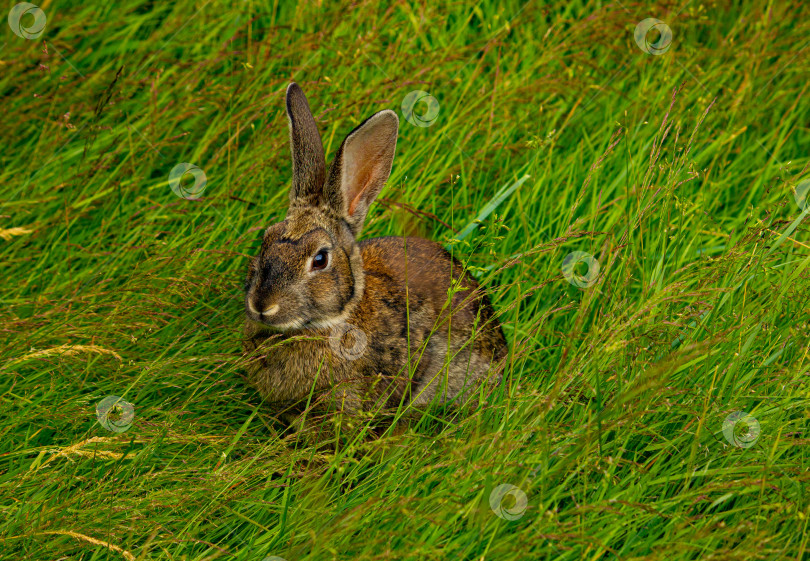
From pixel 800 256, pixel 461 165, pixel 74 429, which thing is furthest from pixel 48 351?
pixel 800 256

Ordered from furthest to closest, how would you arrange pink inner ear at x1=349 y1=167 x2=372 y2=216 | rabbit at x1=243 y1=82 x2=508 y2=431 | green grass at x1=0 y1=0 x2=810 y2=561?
pink inner ear at x1=349 y1=167 x2=372 y2=216, rabbit at x1=243 y1=82 x2=508 y2=431, green grass at x1=0 y1=0 x2=810 y2=561

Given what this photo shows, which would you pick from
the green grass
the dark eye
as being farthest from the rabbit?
the green grass

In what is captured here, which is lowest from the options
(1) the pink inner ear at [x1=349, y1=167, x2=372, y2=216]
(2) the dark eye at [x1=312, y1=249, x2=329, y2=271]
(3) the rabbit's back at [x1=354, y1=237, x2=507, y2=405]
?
(3) the rabbit's back at [x1=354, y1=237, x2=507, y2=405]

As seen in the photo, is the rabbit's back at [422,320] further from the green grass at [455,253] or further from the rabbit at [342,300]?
the green grass at [455,253]

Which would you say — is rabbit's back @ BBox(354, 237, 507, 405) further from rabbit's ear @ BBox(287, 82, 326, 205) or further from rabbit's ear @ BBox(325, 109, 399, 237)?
rabbit's ear @ BBox(287, 82, 326, 205)

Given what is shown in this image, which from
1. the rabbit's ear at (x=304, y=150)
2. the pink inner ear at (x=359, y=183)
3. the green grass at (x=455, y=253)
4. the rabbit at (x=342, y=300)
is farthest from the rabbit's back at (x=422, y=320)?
the rabbit's ear at (x=304, y=150)

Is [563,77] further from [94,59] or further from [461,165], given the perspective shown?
[94,59]
